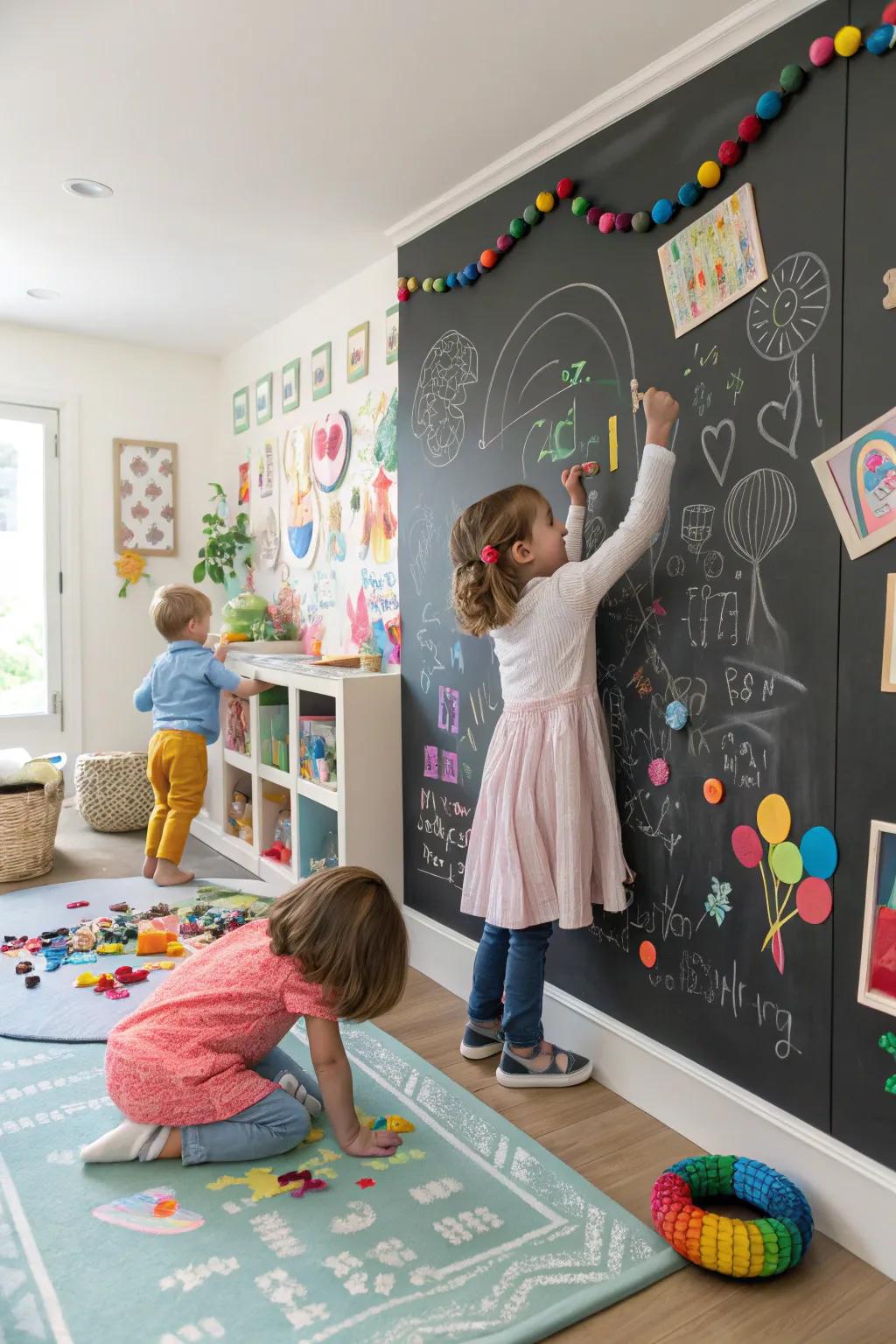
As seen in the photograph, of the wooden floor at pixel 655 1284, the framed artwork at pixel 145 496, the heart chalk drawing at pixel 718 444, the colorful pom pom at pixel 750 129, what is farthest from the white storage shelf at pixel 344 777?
the colorful pom pom at pixel 750 129

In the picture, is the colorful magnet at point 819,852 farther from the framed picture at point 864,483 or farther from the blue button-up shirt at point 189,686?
the blue button-up shirt at point 189,686

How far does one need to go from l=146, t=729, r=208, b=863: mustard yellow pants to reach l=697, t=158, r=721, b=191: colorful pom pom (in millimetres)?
2564

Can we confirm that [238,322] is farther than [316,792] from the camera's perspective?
Yes

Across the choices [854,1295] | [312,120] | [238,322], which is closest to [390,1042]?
[854,1295]

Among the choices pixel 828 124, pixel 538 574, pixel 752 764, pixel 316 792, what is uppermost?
pixel 828 124

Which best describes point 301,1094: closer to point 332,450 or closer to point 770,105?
point 770,105

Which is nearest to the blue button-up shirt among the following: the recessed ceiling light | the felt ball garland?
the recessed ceiling light

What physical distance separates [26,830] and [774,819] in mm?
2899

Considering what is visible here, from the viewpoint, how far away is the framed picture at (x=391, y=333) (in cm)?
326

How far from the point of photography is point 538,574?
2.20 meters

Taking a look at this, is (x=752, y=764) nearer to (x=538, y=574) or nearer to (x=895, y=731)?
(x=895, y=731)

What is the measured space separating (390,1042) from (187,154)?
2.39m

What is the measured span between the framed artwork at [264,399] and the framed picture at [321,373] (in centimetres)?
48

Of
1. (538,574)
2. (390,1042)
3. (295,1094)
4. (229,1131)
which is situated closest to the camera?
(229,1131)
